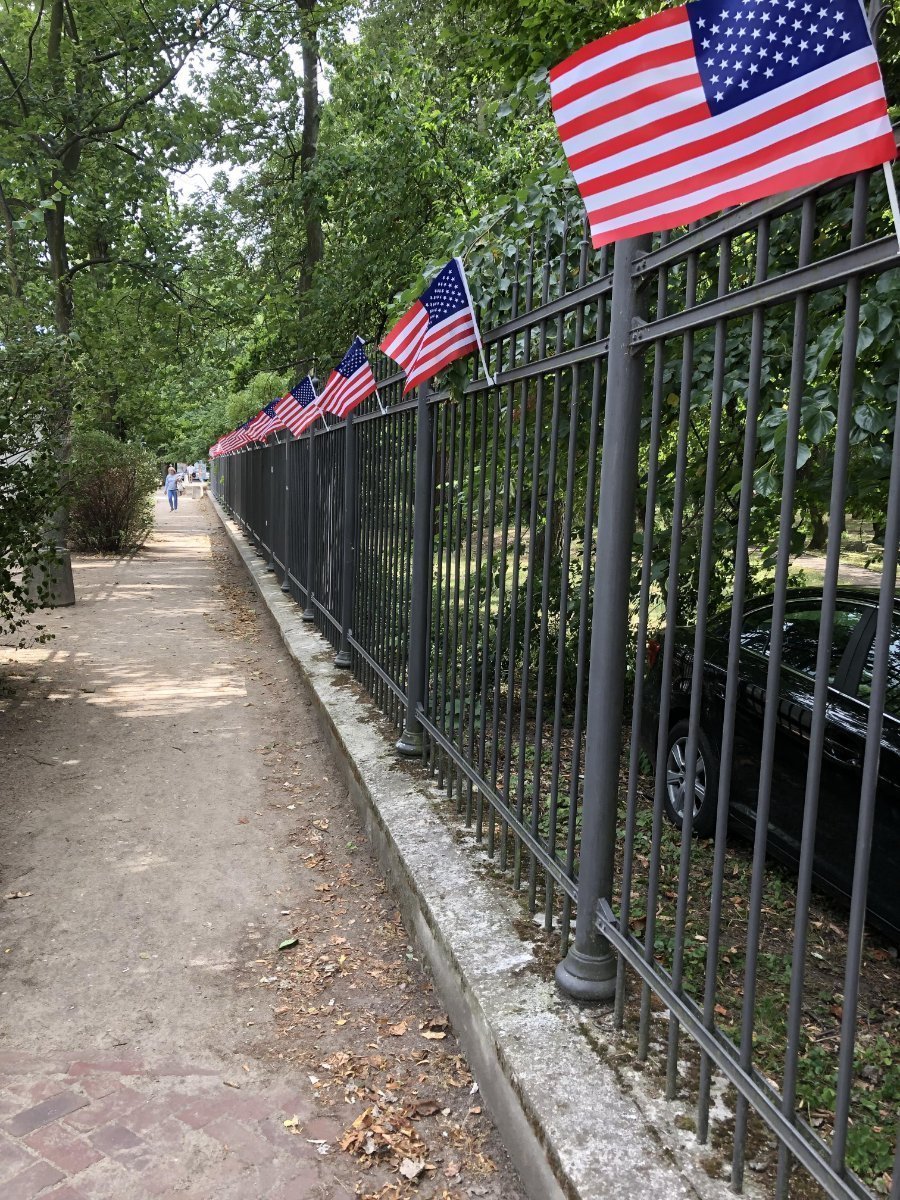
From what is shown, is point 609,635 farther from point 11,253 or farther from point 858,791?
point 11,253

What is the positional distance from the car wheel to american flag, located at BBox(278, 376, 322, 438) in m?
4.48

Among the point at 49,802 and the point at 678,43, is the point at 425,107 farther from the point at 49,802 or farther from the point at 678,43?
the point at 678,43

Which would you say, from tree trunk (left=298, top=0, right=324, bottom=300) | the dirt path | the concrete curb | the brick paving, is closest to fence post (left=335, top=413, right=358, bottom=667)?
the dirt path

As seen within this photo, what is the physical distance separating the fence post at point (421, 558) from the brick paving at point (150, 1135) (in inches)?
92.2

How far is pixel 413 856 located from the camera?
12.4 ft

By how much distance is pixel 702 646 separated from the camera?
7.10ft

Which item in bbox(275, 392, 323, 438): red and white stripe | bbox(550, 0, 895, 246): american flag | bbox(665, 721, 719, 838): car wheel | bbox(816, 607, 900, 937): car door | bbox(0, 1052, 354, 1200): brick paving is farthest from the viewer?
bbox(275, 392, 323, 438): red and white stripe

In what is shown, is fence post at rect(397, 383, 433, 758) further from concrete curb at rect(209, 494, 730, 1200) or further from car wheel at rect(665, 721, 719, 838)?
car wheel at rect(665, 721, 719, 838)

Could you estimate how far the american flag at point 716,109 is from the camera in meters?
1.59

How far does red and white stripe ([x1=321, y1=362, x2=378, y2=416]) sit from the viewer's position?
615 cm

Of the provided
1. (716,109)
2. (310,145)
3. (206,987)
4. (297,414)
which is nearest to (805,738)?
(206,987)

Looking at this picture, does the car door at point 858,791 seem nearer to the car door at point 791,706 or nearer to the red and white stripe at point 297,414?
the car door at point 791,706

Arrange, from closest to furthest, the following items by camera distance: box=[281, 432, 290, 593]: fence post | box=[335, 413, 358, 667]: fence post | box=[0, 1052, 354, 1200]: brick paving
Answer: box=[0, 1052, 354, 1200]: brick paving, box=[335, 413, 358, 667]: fence post, box=[281, 432, 290, 593]: fence post

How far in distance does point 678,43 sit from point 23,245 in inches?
522
